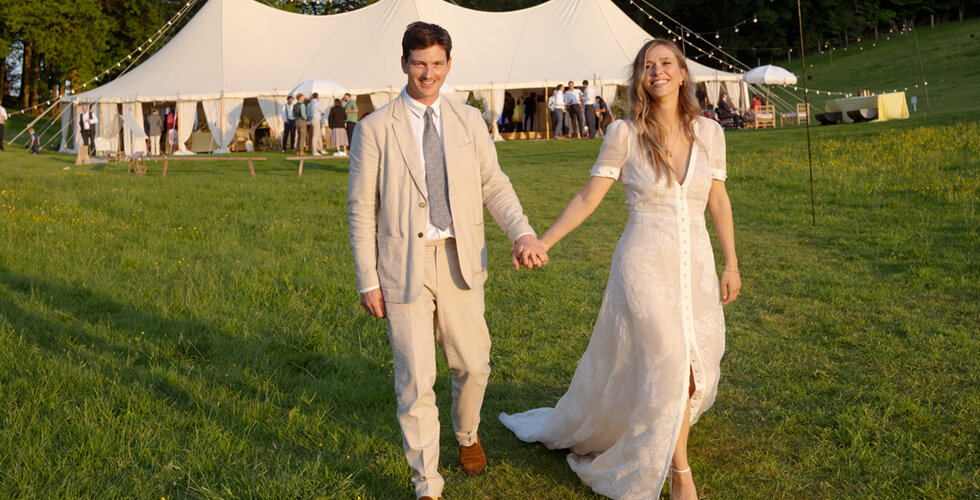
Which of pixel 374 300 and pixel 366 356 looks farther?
pixel 366 356

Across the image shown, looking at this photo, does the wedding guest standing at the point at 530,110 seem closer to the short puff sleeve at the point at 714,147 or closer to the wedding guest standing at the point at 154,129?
the wedding guest standing at the point at 154,129

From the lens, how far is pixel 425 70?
3453 millimetres

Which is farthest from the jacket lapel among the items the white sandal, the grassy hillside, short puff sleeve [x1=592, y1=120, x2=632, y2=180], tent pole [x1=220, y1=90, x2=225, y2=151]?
the grassy hillside

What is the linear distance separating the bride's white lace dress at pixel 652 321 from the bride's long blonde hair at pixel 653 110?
1.5 inches

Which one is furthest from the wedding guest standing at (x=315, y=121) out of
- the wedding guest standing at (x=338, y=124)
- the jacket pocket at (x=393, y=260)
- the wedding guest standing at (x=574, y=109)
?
the jacket pocket at (x=393, y=260)

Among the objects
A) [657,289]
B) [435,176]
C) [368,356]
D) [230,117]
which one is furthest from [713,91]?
[435,176]

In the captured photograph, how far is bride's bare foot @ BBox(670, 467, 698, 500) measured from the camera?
11.6ft

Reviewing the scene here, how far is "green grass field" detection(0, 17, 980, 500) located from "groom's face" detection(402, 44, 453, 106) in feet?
5.72

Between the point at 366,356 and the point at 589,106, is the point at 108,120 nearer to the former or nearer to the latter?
the point at 589,106

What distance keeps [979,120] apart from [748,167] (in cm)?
714

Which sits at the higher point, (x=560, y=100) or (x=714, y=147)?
(x=560, y=100)

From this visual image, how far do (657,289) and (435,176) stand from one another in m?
1.02

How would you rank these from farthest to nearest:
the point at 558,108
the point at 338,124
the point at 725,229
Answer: the point at 558,108, the point at 338,124, the point at 725,229

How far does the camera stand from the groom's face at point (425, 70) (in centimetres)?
342
